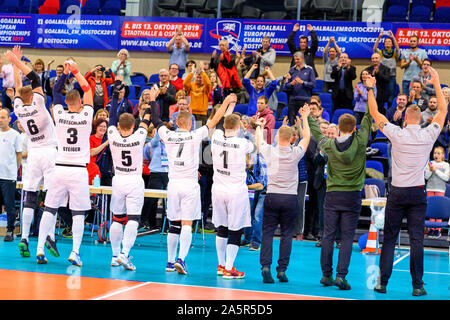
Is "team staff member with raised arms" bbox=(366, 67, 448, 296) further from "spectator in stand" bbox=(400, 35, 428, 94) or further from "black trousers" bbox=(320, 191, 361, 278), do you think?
"spectator in stand" bbox=(400, 35, 428, 94)

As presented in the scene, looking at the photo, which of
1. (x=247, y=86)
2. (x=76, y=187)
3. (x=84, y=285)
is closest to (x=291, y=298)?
(x=84, y=285)

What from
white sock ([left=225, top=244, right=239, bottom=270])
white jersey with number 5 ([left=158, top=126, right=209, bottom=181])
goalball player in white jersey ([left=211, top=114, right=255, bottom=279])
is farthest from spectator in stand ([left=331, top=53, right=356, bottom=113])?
white sock ([left=225, top=244, right=239, bottom=270])

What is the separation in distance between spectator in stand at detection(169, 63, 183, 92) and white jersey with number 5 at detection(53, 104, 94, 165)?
7.16 metres

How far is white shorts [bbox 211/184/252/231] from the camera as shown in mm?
9141

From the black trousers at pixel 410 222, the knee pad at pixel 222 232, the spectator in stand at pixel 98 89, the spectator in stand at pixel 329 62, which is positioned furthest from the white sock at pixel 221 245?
the spectator in stand at pixel 329 62

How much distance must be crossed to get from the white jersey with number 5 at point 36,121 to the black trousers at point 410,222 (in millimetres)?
5325

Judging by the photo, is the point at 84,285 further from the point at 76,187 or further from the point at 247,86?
the point at 247,86

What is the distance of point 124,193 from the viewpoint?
948cm

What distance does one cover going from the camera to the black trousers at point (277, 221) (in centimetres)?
903

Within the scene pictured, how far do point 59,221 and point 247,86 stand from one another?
5.67 m

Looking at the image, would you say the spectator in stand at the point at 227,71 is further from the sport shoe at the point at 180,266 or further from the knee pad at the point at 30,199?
the sport shoe at the point at 180,266

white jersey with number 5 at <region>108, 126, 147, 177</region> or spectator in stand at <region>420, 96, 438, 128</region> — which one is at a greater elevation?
spectator in stand at <region>420, 96, 438, 128</region>

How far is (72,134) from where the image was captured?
9555 millimetres

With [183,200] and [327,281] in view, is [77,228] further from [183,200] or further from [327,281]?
[327,281]
